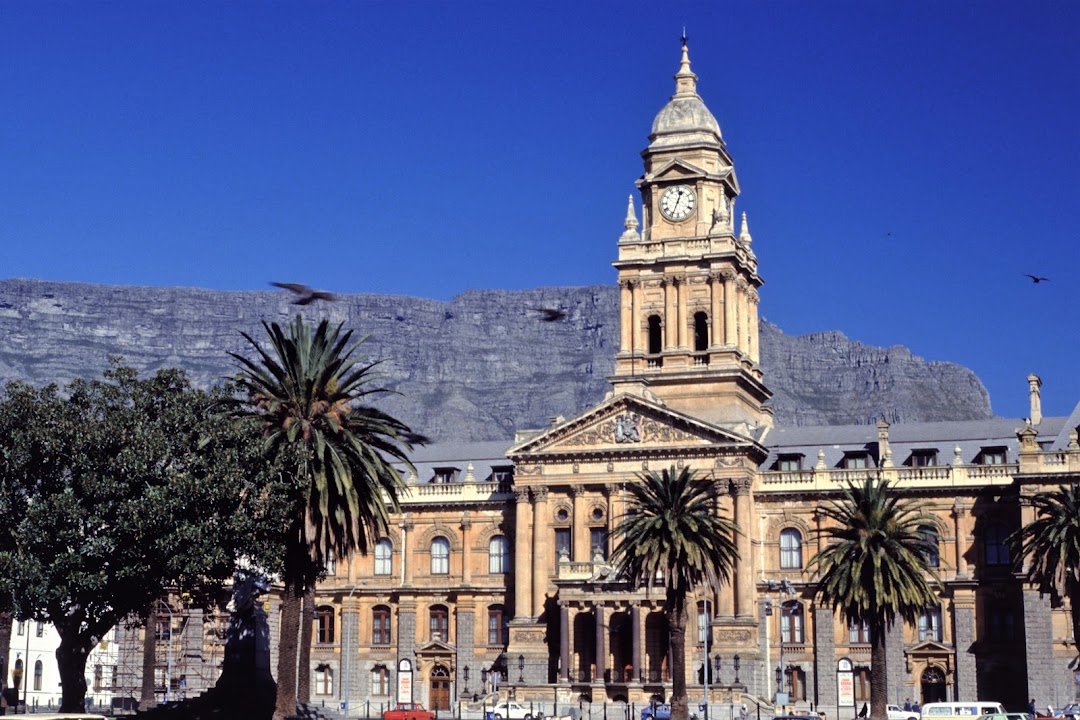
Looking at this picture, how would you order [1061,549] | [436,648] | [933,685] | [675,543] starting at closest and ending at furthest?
[1061,549], [675,543], [933,685], [436,648]

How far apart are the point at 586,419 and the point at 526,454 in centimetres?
478

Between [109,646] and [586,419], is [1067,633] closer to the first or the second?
[586,419]

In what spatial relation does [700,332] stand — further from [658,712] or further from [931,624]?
[658,712]

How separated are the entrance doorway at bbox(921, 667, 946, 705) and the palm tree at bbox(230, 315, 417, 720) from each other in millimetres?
49588

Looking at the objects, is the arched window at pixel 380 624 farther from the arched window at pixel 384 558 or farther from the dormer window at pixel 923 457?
the dormer window at pixel 923 457

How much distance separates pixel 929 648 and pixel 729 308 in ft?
85.0

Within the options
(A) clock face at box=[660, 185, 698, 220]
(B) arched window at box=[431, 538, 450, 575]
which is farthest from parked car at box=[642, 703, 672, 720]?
(A) clock face at box=[660, 185, 698, 220]

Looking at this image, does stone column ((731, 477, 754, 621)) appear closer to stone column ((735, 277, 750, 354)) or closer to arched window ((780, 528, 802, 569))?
arched window ((780, 528, 802, 569))

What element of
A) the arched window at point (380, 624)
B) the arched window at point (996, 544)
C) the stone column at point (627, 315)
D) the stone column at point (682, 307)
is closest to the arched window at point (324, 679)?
the arched window at point (380, 624)

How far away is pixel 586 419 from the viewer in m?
111

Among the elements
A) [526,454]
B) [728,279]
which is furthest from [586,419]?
[728,279]

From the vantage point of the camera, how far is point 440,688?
117 meters

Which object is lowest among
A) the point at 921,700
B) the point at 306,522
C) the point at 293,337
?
the point at 921,700

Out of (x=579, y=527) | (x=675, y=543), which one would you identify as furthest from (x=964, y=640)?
(x=675, y=543)
